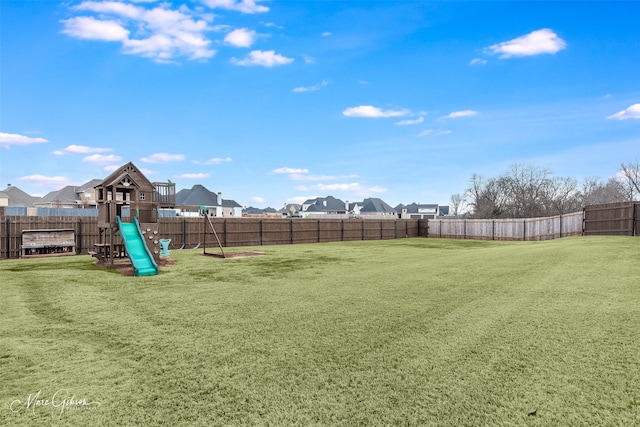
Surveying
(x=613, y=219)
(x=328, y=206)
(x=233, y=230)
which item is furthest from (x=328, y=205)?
(x=613, y=219)

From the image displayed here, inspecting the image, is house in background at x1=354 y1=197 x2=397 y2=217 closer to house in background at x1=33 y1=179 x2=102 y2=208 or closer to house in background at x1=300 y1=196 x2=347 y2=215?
house in background at x1=300 y1=196 x2=347 y2=215

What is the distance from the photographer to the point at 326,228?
27.1m

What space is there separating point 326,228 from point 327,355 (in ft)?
75.9

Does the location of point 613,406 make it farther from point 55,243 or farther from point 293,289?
point 55,243

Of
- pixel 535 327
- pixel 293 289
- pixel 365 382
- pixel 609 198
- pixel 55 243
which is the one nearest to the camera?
pixel 365 382

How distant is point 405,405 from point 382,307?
3209 millimetres

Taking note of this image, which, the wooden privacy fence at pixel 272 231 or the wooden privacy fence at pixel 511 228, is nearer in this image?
the wooden privacy fence at pixel 272 231

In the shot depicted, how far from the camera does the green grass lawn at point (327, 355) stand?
285 centimetres

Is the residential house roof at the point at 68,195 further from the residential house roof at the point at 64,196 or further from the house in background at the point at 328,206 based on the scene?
the house in background at the point at 328,206

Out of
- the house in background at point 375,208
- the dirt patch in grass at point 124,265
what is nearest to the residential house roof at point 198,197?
the house in background at point 375,208

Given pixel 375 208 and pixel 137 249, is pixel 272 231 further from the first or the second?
pixel 375 208

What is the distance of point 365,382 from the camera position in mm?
3295

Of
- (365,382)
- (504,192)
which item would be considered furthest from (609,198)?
(365,382)

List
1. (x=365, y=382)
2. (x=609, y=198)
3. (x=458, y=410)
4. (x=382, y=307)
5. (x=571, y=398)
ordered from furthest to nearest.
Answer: (x=609, y=198)
(x=382, y=307)
(x=365, y=382)
(x=571, y=398)
(x=458, y=410)
